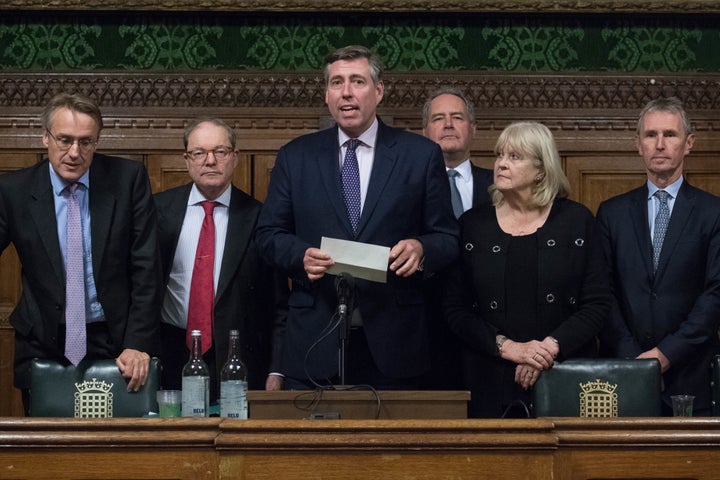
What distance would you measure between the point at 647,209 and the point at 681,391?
2.19ft

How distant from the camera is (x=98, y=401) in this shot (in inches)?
125

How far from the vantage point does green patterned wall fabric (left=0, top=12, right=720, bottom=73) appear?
5.18 metres

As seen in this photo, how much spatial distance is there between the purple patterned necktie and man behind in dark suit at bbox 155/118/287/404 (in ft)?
1.44

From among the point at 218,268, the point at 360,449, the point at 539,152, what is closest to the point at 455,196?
the point at 539,152

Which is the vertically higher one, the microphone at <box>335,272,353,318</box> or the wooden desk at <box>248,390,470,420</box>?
the microphone at <box>335,272,353,318</box>

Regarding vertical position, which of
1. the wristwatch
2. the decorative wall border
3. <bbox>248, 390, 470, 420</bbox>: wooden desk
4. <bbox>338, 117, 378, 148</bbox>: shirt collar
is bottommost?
<bbox>248, 390, 470, 420</bbox>: wooden desk

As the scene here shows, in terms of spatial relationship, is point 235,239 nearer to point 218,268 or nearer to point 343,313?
point 218,268

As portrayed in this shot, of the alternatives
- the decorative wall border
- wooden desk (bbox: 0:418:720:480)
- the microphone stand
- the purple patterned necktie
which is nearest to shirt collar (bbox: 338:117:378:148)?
the microphone stand

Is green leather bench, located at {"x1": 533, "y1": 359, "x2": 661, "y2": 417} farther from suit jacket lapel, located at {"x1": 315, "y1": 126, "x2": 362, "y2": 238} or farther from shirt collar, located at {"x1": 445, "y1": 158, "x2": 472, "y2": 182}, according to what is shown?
shirt collar, located at {"x1": 445, "y1": 158, "x2": 472, "y2": 182}

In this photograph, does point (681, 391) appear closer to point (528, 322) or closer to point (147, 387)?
point (528, 322)

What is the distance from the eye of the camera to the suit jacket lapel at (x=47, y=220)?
3.50 metres

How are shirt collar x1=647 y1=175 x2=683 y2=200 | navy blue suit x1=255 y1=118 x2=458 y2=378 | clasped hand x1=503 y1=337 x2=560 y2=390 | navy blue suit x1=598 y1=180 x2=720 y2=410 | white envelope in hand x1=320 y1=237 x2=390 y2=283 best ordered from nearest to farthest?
white envelope in hand x1=320 y1=237 x2=390 y2=283
clasped hand x1=503 y1=337 x2=560 y2=390
navy blue suit x1=255 y1=118 x2=458 y2=378
navy blue suit x1=598 y1=180 x2=720 y2=410
shirt collar x1=647 y1=175 x2=683 y2=200

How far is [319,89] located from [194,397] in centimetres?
247

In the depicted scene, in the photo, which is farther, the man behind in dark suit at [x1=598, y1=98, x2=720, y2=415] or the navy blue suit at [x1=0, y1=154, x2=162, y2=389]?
the man behind in dark suit at [x1=598, y1=98, x2=720, y2=415]
